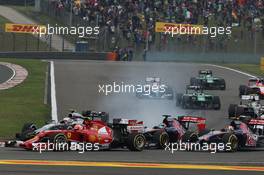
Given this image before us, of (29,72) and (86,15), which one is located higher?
(86,15)

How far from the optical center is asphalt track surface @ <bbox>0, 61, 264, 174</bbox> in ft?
56.0

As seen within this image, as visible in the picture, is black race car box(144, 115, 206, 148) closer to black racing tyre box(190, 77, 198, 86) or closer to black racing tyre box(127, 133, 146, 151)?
black racing tyre box(127, 133, 146, 151)

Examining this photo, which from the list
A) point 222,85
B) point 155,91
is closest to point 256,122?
point 155,91

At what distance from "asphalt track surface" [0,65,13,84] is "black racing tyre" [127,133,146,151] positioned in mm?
16174

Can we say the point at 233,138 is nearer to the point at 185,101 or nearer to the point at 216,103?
the point at 185,101

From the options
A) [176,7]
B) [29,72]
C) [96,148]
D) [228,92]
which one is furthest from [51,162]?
[176,7]

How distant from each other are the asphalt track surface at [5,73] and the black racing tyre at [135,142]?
16.2 meters

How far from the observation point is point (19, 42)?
51.1 metres

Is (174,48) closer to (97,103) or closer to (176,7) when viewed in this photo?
(176,7)

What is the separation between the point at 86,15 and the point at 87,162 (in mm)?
34543

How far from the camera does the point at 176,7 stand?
5091 cm

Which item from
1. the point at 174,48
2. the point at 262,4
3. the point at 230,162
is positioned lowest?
the point at 230,162

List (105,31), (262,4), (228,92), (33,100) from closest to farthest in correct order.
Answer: (33,100) < (228,92) < (105,31) < (262,4)

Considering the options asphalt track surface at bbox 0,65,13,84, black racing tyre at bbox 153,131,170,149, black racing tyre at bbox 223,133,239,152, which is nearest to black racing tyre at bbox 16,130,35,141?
black racing tyre at bbox 153,131,170,149
